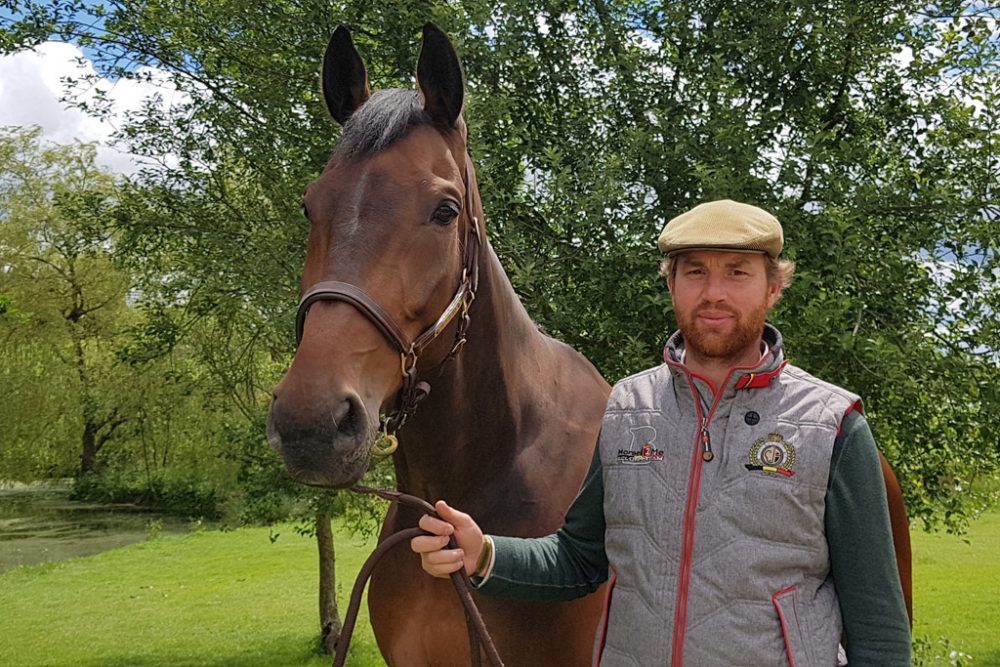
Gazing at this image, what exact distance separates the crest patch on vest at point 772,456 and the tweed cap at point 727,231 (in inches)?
16.9

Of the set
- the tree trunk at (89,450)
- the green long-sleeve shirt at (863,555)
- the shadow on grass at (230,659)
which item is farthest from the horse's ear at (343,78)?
the tree trunk at (89,450)

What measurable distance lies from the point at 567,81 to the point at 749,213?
337cm

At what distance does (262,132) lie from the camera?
6121mm

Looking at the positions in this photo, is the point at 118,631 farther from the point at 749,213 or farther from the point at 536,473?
the point at 749,213

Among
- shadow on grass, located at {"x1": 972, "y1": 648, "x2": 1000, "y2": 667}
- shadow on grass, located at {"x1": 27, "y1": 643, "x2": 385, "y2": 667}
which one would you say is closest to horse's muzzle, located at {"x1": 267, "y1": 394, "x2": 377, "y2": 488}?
shadow on grass, located at {"x1": 27, "y1": 643, "x2": 385, "y2": 667}

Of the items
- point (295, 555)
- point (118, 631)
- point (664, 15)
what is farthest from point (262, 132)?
point (295, 555)

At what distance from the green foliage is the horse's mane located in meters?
1.95

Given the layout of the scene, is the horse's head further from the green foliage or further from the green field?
the green field

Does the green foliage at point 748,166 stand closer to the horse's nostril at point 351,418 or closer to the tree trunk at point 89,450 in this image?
the horse's nostril at point 351,418

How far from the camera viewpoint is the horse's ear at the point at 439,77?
240 centimetres

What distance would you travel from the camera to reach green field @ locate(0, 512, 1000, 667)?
1056cm

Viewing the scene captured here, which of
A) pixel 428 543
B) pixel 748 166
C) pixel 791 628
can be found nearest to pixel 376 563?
pixel 428 543

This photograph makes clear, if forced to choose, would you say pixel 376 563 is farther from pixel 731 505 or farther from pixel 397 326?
pixel 731 505

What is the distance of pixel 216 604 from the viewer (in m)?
13.7
